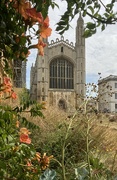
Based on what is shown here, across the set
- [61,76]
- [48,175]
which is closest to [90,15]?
[48,175]

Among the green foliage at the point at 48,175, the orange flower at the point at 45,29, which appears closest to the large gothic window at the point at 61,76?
the green foliage at the point at 48,175

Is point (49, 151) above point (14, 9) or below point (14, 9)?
below

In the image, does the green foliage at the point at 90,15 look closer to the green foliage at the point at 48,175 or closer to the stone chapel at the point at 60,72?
the green foliage at the point at 48,175

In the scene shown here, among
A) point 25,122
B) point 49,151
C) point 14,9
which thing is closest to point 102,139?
point 49,151

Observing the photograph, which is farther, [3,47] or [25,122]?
[25,122]

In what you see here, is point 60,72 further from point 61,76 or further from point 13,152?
point 13,152

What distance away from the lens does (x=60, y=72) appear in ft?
146

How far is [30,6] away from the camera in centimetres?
82

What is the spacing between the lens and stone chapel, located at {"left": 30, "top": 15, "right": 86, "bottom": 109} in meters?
44.0

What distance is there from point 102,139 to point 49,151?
3.36 feet

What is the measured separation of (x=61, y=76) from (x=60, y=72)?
2.09 ft

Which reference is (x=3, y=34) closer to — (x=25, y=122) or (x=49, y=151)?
(x=25, y=122)

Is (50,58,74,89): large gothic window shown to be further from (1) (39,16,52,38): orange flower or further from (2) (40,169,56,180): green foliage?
(1) (39,16,52,38): orange flower

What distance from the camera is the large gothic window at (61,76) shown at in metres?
44.6
